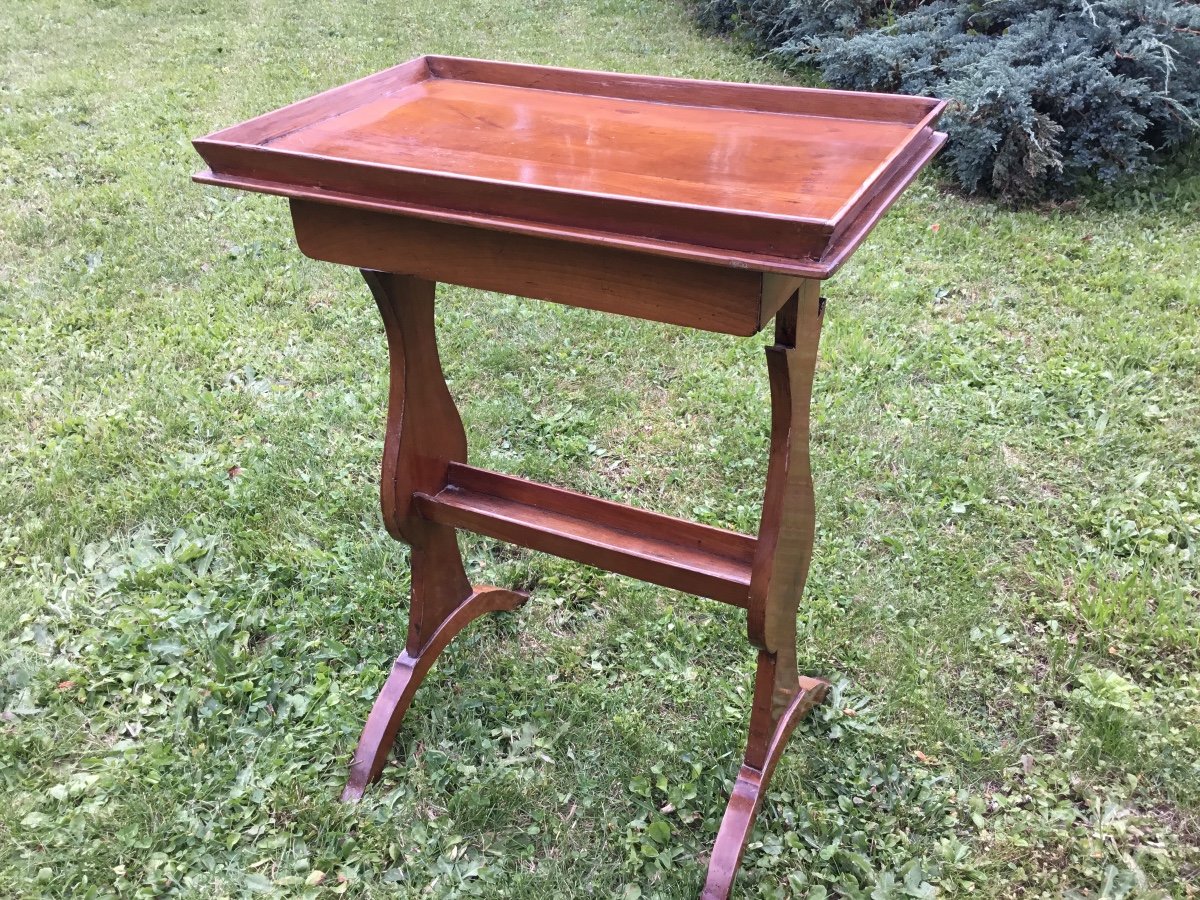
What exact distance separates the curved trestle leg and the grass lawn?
5 centimetres

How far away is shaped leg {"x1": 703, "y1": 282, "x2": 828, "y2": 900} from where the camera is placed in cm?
155

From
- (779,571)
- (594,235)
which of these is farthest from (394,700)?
(594,235)

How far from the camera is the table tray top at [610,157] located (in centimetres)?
122

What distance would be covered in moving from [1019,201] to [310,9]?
20.7ft

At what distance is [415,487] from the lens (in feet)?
6.78

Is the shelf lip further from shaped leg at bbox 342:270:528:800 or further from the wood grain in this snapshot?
the wood grain

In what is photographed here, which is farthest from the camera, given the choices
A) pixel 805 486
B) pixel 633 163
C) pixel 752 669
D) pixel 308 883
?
pixel 752 669

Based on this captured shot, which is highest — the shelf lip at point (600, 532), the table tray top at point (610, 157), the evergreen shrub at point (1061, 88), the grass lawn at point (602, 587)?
the table tray top at point (610, 157)

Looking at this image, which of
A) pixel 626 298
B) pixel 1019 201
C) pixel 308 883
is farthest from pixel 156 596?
pixel 1019 201

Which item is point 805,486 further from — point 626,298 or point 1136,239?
point 1136,239

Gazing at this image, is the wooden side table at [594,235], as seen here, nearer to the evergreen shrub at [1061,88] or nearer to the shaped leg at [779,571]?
the shaped leg at [779,571]

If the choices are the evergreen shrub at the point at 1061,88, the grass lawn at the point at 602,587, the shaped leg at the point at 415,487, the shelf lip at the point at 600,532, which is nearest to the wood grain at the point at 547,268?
the shaped leg at the point at 415,487

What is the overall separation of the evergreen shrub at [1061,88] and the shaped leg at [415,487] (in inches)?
132

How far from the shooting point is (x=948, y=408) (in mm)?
3279
